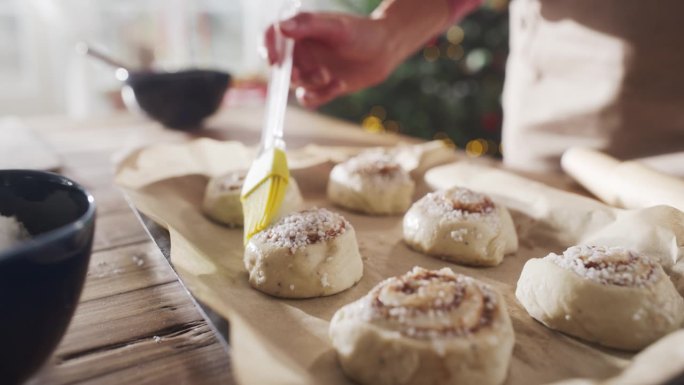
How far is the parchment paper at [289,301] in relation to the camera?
2.78 feet

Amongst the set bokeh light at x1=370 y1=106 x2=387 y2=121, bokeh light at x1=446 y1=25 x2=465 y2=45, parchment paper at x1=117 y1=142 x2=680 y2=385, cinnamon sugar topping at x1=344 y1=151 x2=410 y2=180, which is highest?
bokeh light at x1=446 y1=25 x2=465 y2=45

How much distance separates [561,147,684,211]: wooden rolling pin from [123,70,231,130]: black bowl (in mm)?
1198

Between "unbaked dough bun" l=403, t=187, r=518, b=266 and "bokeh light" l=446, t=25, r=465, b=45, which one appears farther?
"bokeh light" l=446, t=25, r=465, b=45

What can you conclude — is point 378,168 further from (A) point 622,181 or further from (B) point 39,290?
(B) point 39,290

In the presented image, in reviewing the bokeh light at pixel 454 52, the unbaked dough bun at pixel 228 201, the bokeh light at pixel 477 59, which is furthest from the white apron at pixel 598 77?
the bokeh light at pixel 454 52

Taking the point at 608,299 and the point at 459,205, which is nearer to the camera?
the point at 608,299

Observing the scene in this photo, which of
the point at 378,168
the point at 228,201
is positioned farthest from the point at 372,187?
the point at 228,201

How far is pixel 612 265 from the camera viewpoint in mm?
1001

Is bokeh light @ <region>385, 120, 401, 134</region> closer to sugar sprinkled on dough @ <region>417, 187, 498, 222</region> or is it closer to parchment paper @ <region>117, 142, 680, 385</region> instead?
parchment paper @ <region>117, 142, 680, 385</region>

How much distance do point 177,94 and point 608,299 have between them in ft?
5.09

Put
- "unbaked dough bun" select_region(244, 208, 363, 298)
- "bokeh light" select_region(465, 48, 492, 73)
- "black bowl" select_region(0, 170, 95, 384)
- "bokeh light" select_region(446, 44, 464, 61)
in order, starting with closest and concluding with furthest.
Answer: "black bowl" select_region(0, 170, 95, 384), "unbaked dough bun" select_region(244, 208, 363, 298), "bokeh light" select_region(465, 48, 492, 73), "bokeh light" select_region(446, 44, 464, 61)

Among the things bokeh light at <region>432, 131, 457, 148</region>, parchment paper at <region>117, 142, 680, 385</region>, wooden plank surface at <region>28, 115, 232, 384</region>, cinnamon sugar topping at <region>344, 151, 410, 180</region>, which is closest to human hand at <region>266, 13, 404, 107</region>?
parchment paper at <region>117, 142, 680, 385</region>

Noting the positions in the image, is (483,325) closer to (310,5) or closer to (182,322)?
(182,322)

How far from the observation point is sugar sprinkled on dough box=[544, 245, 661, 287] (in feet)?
3.21
